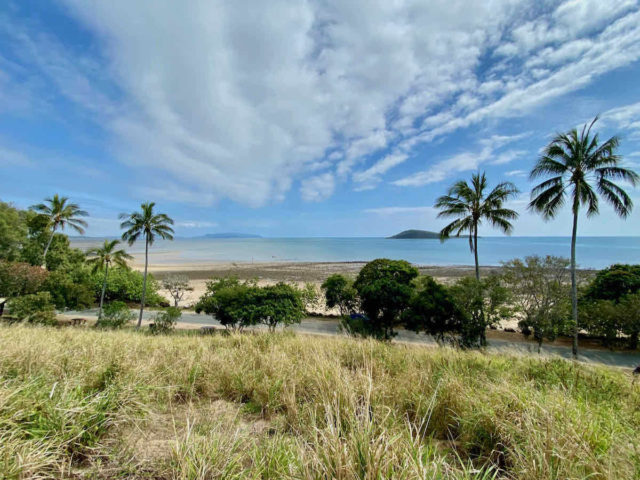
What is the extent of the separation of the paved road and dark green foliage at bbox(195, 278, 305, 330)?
1.32 metres

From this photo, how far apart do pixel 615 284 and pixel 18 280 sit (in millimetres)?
44583

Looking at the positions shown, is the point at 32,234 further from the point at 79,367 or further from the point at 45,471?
the point at 45,471

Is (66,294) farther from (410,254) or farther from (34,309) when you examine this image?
(410,254)

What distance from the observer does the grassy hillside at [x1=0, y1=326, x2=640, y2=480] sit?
1854 mm

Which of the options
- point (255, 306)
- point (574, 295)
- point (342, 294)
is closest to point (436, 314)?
point (574, 295)

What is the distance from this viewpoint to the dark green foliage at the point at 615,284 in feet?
58.2

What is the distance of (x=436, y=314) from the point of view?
14.4 metres

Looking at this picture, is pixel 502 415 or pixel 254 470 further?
pixel 502 415

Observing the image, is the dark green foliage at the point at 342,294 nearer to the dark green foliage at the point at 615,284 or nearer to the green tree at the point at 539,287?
the green tree at the point at 539,287

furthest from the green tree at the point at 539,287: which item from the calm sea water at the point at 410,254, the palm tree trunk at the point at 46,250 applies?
the palm tree trunk at the point at 46,250

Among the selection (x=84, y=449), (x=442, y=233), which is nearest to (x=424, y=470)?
(x=84, y=449)

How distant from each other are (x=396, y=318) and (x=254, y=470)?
17976 millimetres

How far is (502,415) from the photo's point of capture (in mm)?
2723

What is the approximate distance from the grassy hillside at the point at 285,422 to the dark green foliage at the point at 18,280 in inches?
939
